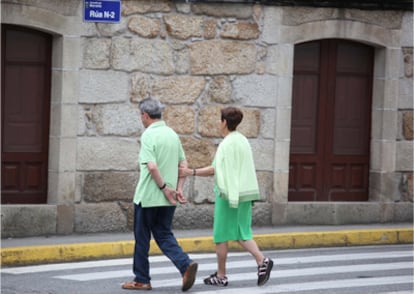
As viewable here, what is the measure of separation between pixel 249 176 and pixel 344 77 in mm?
5210

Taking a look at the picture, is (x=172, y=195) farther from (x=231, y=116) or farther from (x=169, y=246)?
(x=231, y=116)

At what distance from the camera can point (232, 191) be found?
1066cm

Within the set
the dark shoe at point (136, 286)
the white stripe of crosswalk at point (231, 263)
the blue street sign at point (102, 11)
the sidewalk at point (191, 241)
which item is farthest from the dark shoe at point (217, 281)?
the blue street sign at point (102, 11)

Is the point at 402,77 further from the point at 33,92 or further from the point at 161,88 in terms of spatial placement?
the point at 33,92

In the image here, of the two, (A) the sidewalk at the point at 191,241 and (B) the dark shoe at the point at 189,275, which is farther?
(A) the sidewalk at the point at 191,241

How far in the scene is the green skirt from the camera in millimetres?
10836

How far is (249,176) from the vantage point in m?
10.8

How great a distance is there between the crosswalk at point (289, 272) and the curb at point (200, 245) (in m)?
0.20

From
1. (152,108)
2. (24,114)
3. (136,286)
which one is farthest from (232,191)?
(24,114)

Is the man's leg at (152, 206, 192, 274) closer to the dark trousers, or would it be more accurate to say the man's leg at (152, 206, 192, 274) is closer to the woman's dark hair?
the dark trousers

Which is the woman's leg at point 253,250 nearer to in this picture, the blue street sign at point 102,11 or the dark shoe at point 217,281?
the dark shoe at point 217,281

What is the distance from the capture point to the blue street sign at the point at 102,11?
45.0ft

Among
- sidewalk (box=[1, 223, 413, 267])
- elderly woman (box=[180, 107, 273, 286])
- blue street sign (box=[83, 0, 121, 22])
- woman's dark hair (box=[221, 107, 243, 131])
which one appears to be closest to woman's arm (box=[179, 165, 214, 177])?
elderly woman (box=[180, 107, 273, 286])

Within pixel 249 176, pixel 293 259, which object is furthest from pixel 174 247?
pixel 293 259
